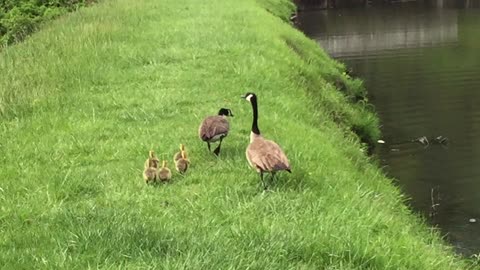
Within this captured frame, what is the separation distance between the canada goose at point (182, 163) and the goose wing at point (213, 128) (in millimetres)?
469

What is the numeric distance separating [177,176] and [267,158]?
5.41 ft

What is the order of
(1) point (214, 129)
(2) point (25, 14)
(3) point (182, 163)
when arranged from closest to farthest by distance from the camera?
(3) point (182, 163)
(1) point (214, 129)
(2) point (25, 14)

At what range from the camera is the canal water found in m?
14.2

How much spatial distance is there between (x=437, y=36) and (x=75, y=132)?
106 feet

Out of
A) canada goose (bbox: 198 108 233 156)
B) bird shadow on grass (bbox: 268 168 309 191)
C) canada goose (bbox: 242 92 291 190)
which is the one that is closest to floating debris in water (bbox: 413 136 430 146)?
bird shadow on grass (bbox: 268 168 309 191)

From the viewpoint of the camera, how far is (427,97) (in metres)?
24.3

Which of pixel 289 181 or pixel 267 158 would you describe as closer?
pixel 267 158

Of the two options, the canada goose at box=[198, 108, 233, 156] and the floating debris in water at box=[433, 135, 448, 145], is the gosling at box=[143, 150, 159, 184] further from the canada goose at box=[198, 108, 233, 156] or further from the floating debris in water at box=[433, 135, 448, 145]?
the floating debris in water at box=[433, 135, 448, 145]

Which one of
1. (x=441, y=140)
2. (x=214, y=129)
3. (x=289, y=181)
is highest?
(x=214, y=129)

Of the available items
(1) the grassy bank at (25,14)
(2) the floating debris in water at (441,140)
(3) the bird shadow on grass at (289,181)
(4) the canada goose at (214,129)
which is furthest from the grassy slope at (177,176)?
(1) the grassy bank at (25,14)

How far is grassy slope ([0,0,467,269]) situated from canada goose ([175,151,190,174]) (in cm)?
14

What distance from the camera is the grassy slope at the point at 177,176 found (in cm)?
674

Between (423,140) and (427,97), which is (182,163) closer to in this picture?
(423,140)

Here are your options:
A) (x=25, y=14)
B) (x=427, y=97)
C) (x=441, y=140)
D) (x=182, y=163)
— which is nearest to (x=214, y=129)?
(x=182, y=163)
